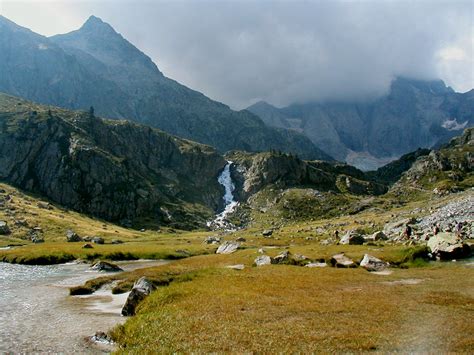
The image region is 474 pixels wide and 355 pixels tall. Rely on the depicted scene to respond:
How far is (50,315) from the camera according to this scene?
47.4 metres

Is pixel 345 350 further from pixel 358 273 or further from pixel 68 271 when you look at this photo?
pixel 68 271

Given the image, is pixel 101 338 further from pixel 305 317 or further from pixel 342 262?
pixel 342 262

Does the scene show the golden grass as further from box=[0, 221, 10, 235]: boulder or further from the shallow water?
box=[0, 221, 10, 235]: boulder

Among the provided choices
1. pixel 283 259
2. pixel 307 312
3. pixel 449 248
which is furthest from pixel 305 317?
pixel 283 259

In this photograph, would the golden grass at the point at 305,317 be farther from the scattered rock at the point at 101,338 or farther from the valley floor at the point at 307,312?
the scattered rock at the point at 101,338

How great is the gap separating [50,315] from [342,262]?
52595 millimetres

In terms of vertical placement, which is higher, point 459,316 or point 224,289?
point 459,316

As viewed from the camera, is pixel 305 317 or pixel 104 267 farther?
pixel 104 267

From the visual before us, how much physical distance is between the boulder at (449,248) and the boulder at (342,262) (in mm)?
15673

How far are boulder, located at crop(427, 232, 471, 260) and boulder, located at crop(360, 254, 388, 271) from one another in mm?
10691

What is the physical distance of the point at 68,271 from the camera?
98.4 meters

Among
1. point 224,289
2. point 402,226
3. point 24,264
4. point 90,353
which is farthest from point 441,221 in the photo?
point 24,264

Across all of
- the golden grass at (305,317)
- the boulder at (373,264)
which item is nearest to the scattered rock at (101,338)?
the golden grass at (305,317)

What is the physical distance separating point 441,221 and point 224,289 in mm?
83831
